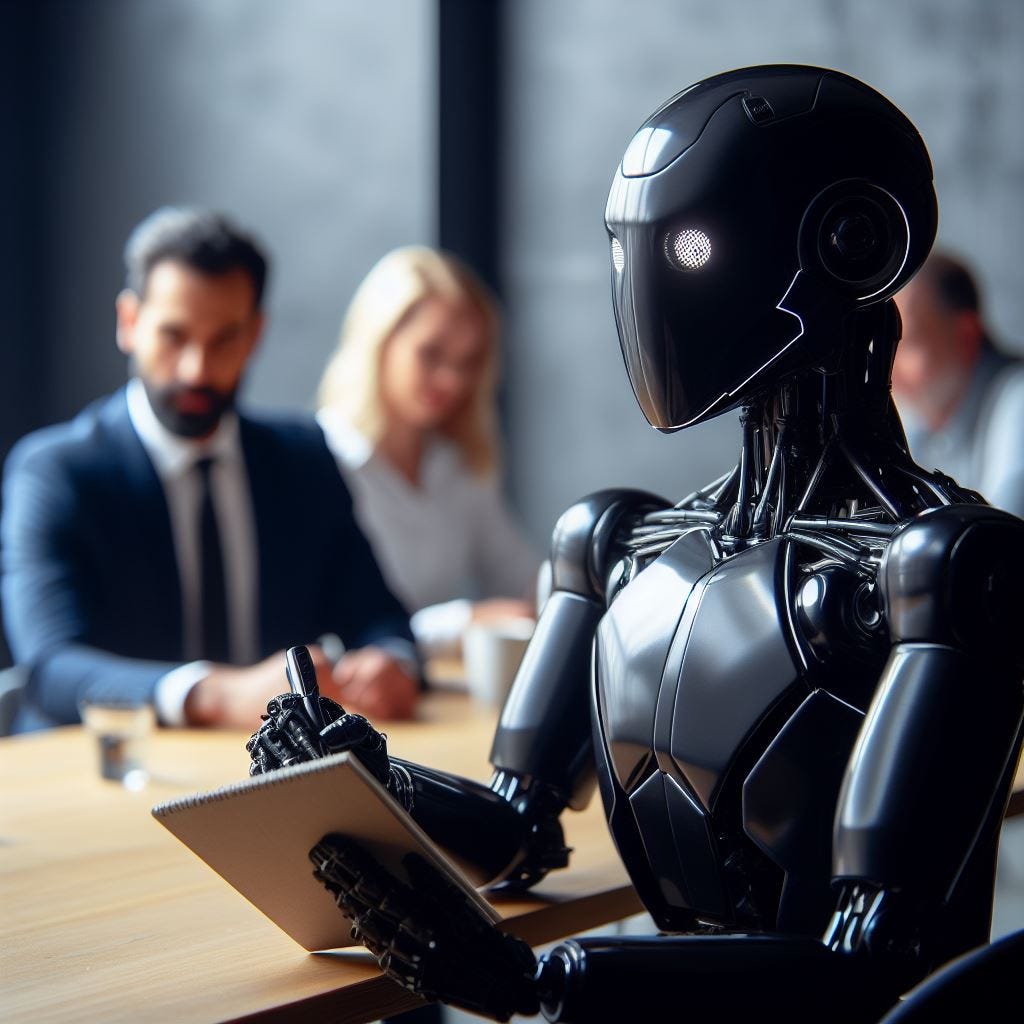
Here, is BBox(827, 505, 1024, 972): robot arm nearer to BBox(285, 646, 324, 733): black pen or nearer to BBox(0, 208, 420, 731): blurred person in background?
BBox(285, 646, 324, 733): black pen

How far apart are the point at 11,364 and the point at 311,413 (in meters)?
0.80

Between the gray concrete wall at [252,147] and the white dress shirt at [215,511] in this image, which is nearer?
the white dress shirt at [215,511]

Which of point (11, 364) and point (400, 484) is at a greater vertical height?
point (11, 364)

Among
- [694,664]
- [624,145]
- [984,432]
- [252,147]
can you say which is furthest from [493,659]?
[252,147]

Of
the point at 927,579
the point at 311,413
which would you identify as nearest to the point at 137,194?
the point at 311,413

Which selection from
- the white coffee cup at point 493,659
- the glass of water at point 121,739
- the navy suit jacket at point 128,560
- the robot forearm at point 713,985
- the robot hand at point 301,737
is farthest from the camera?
the navy suit jacket at point 128,560

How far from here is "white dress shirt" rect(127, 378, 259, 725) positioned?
219cm

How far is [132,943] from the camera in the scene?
87cm

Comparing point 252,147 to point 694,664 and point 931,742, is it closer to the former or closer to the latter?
point 694,664

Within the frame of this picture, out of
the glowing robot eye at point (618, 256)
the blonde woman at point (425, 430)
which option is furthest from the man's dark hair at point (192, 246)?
the glowing robot eye at point (618, 256)

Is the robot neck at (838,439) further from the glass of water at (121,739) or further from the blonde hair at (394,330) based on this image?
the blonde hair at (394,330)

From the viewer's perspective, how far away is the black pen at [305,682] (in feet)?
2.62

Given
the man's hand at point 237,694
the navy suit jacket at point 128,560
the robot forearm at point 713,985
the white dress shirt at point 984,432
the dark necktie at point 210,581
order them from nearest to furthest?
the robot forearm at point 713,985, the man's hand at point 237,694, the navy suit jacket at point 128,560, the dark necktie at point 210,581, the white dress shirt at point 984,432

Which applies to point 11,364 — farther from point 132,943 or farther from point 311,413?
point 132,943
